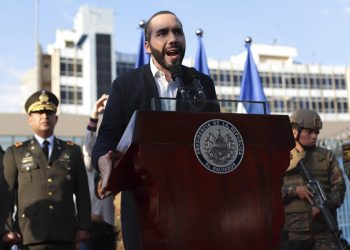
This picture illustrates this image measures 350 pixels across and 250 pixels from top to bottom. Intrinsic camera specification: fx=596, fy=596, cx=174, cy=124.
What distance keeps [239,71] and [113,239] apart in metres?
70.7

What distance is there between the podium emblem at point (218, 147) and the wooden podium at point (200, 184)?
17 millimetres

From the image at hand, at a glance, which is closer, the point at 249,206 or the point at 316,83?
the point at 249,206

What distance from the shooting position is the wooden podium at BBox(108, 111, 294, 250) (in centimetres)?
184

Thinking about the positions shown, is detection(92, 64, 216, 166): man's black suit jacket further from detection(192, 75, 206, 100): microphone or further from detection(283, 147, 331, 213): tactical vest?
detection(283, 147, 331, 213): tactical vest

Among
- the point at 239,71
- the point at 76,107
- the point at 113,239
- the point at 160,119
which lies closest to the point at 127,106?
the point at 160,119

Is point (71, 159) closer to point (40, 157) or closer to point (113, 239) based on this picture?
point (40, 157)

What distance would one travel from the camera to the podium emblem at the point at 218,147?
188 centimetres

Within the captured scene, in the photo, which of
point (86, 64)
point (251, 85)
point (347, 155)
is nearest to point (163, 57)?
point (347, 155)

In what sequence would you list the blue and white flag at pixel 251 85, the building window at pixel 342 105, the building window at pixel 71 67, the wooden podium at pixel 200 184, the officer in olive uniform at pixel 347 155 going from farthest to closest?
1. the building window at pixel 342 105
2. the building window at pixel 71 67
3. the blue and white flag at pixel 251 85
4. the officer in olive uniform at pixel 347 155
5. the wooden podium at pixel 200 184

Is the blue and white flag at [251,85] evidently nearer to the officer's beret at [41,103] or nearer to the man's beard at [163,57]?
the officer's beret at [41,103]

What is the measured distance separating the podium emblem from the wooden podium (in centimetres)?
2

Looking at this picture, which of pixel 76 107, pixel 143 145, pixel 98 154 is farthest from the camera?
pixel 76 107

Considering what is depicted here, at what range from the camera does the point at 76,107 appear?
70375 mm

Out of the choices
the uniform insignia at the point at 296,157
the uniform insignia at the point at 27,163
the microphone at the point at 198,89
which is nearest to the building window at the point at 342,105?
the uniform insignia at the point at 296,157
